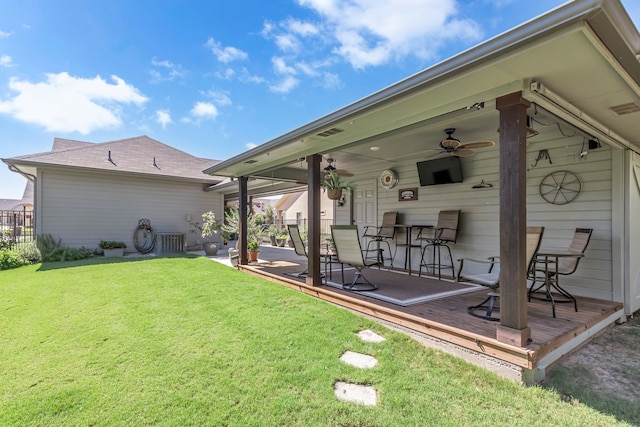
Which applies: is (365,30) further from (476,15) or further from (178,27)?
(178,27)

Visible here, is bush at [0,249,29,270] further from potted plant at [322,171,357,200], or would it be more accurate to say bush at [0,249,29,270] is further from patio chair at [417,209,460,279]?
patio chair at [417,209,460,279]

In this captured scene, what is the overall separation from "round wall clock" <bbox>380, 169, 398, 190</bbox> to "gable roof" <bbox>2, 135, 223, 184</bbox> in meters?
7.08

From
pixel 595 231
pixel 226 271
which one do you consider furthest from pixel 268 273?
pixel 595 231

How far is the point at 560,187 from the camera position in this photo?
14.7 feet

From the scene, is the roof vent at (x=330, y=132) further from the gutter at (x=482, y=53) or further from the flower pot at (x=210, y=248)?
the flower pot at (x=210, y=248)

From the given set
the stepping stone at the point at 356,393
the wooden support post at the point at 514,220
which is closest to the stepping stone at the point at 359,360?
the stepping stone at the point at 356,393

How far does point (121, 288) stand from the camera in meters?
5.32

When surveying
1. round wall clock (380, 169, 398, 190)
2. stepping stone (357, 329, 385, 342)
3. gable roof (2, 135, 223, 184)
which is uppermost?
gable roof (2, 135, 223, 184)

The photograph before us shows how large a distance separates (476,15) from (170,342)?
713 centimetres

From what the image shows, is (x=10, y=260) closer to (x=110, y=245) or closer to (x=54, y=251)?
(x=54, y=251)

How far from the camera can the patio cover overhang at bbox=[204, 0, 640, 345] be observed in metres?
1.93

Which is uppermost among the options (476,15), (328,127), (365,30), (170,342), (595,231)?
(365,30)

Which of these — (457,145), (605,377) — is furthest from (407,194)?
(605,377)

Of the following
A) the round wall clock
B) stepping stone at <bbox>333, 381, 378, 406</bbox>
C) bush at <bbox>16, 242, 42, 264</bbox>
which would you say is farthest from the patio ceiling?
bush at <bbox>16, 242, 42, 264</bbox>
